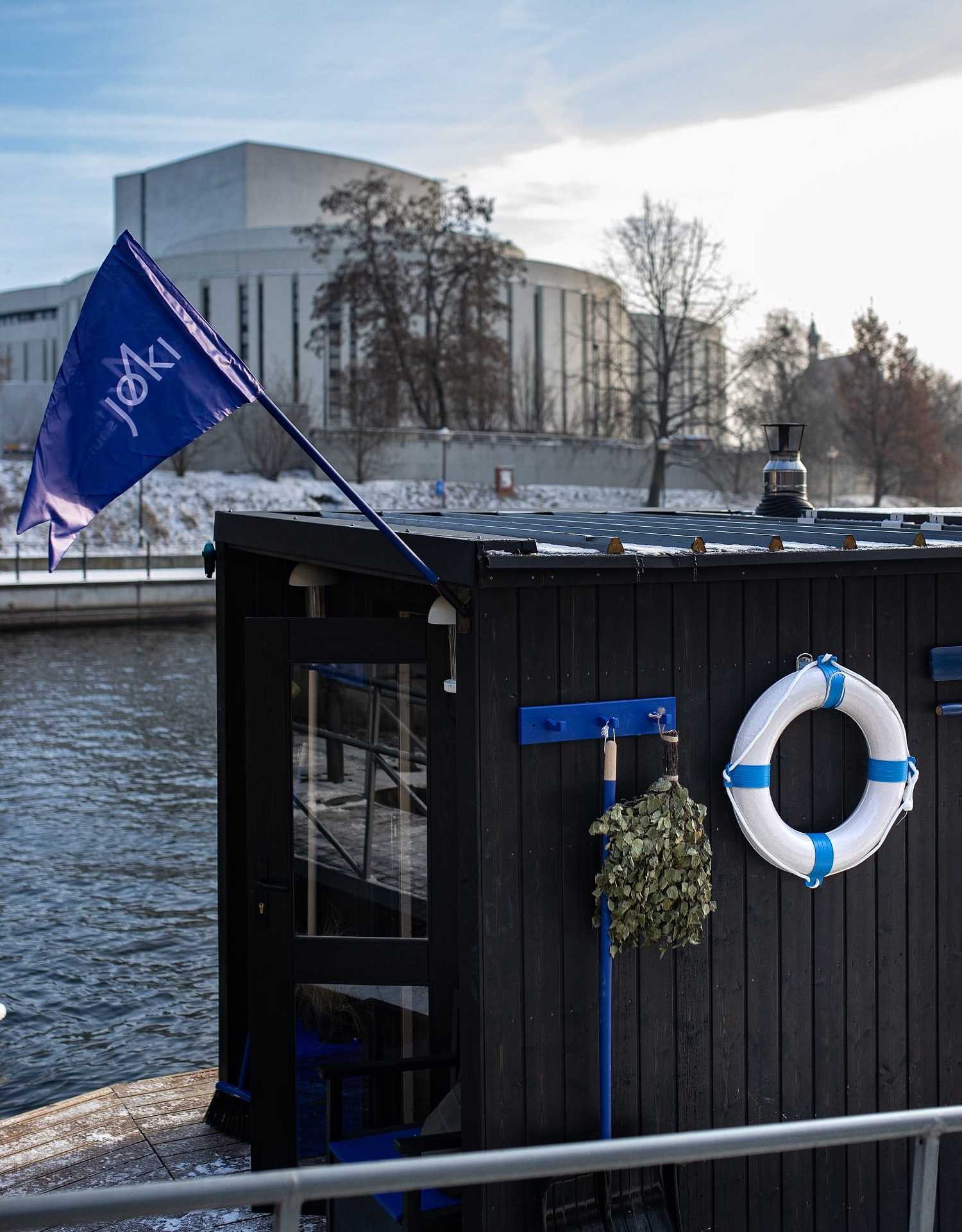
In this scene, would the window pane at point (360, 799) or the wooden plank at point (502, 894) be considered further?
the window pane at point (360, 799)

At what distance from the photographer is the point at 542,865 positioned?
4418 mm

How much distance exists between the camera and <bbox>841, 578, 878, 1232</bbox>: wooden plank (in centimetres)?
505

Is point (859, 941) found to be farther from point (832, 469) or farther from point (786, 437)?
point (832, 469)

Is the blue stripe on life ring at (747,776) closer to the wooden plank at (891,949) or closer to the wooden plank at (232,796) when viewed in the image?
the wooden plank at (891,949)

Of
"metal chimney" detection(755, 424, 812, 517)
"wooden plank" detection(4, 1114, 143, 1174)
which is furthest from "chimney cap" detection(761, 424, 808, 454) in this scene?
"wooden plank" detection(4, 1114, 143, 1174)

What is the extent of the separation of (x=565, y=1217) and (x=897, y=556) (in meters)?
2.66

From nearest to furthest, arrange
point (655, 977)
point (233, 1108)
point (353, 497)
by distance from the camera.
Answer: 1. point (353, 497)
2. point (655, 977)
3. point (233, 1108)

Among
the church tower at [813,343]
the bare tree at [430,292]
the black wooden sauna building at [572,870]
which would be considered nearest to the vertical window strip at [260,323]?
the bare tree at [430,292]

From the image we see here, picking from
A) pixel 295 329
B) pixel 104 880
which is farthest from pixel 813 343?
pixel 104 880

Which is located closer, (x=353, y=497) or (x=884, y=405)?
(x=353, y=497)

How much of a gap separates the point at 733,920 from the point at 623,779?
2.39 feet

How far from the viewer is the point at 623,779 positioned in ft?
14.9

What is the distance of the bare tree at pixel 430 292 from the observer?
53.4 metres

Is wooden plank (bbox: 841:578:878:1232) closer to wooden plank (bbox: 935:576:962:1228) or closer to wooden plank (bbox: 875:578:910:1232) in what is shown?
wooden plank (bbox: 875:578:910:1232)
